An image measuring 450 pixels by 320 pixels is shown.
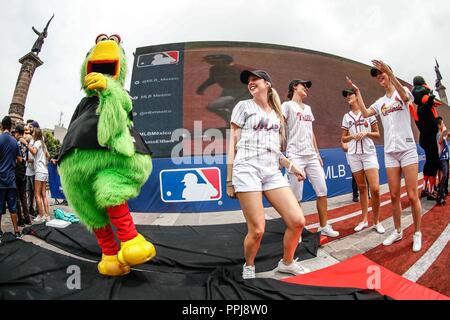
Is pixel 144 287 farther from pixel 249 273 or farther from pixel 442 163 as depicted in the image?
pixel 442 163

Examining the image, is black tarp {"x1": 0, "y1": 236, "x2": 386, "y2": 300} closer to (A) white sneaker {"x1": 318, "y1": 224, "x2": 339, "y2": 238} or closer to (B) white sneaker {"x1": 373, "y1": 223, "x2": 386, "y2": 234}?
(A) white sneaker {"x1": 318, "y1": 224, "x2": 339, "y2": 238}

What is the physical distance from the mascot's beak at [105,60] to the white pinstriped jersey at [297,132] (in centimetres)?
207

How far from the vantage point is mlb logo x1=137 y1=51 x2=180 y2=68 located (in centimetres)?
1124

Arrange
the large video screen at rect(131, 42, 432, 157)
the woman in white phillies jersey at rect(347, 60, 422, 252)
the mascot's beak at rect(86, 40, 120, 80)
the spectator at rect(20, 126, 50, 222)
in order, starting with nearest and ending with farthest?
the mascot's beak at rect(86, 40, 120, 80) → the woman in white phillies jersey at rect(347, 60, 422, 252) → the spectator at rect(20, 126, 50, 222) → the large video screen at rect(131, 42, 432, 157)

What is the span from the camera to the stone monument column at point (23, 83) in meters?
19.0

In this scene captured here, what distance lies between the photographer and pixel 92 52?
87.9 inches

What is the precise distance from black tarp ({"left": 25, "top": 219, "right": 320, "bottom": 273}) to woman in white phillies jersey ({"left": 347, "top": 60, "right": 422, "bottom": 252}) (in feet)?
3.48

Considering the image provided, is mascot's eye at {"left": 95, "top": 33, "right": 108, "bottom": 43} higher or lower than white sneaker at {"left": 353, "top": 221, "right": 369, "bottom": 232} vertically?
higher

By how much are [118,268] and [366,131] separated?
376cm

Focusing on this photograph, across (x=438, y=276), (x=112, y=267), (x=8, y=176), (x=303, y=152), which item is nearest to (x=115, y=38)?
(x=112, y=267)

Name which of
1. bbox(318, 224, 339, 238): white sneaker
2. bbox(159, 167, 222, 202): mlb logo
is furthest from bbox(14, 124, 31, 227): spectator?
bbox(318, 224, 339, 238): white sneaker

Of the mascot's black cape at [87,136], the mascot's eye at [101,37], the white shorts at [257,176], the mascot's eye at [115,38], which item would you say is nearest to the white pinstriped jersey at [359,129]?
the white shorts at [257,176]

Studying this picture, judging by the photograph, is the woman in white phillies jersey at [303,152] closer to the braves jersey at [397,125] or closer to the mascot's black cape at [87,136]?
the braves jersey at [397,125]

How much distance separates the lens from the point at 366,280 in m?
1.92
